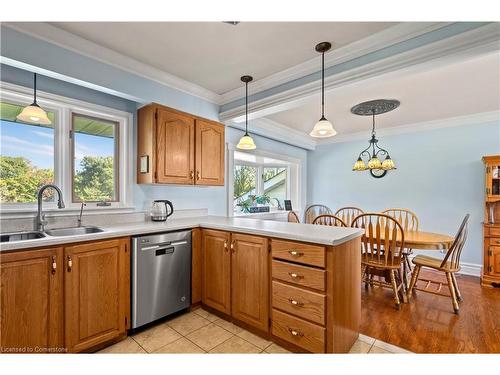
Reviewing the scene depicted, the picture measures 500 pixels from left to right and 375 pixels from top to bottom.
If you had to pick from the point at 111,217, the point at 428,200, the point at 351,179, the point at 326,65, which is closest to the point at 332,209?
the point at 351,179

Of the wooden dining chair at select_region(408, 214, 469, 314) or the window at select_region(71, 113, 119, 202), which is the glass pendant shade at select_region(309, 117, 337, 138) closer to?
the wooden dining chair at select_region(408, 214, 469, 314)

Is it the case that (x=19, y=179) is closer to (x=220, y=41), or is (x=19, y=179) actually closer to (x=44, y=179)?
(x=44, y=179)

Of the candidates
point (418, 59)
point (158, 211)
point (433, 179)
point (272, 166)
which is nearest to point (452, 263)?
point (433, 179)

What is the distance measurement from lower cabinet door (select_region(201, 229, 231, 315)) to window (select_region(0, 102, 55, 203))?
1471 mm

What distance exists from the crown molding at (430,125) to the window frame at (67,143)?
3873 mm

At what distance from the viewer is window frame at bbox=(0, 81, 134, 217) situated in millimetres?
1904

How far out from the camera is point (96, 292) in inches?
68.8

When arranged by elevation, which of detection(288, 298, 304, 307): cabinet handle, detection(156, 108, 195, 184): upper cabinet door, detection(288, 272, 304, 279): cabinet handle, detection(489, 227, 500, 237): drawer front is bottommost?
detection(288, 298, 304, 307): cabinet handle

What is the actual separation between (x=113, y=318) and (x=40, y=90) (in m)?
1.97

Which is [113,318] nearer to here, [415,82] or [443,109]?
[415,82]

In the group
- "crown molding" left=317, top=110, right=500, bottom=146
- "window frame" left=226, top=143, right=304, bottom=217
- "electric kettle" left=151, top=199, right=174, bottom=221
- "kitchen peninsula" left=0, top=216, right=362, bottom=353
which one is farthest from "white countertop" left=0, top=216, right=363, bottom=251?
"crown molding" left=317, top=110, right=500, bottom=146

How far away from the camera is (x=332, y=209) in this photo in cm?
503

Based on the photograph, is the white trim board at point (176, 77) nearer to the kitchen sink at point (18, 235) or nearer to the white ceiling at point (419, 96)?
the white ceiling at point (419, 96)

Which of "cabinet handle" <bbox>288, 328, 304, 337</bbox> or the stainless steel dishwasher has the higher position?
the stainless steel dishwasher
